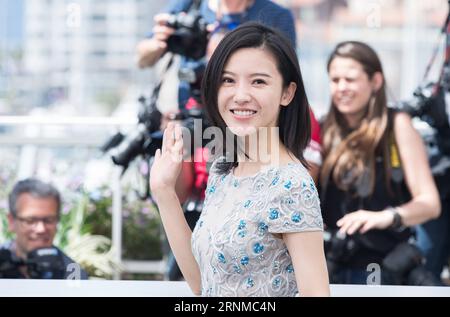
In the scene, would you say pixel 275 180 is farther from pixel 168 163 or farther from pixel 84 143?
pixel 84 143

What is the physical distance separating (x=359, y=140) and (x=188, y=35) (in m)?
0.68

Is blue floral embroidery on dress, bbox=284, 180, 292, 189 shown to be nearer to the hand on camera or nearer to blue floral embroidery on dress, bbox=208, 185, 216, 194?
blue floral embroidery on dress, bbox=208, 185, 216, 194

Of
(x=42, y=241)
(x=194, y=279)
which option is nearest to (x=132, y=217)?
(x=42, y=241)

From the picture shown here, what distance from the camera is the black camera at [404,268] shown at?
3.22 m

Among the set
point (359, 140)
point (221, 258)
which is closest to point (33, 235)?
point (359, 140)

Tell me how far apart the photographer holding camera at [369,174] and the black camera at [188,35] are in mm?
482

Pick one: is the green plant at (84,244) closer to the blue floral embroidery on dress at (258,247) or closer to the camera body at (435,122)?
the camera body at (435,122)

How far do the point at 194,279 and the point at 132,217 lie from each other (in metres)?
2.79

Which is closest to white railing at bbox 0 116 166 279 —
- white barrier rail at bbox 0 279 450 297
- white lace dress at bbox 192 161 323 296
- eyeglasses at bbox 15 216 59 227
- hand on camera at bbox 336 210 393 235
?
eyeglasses at bbox 15 216 59 227

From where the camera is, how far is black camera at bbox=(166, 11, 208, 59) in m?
3.17

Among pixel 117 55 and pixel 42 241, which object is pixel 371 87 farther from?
pixel 117 55

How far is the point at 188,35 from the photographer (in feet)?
10.4
